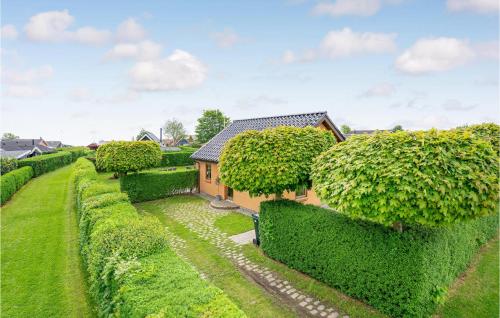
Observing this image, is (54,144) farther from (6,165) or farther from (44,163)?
(6,165)

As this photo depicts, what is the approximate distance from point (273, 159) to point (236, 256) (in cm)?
408

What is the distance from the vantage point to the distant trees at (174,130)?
315ft

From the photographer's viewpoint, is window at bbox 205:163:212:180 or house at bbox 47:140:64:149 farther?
house at bbox 47:140:64:149

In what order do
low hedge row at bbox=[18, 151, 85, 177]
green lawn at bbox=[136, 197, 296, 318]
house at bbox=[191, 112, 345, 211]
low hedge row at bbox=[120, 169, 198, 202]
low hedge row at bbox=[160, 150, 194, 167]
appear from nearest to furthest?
green lawn at bbox=[136, 197, 296, 318] < house at bbox=[191, 112, 345, 211] < low hedge row at bbox=[120, 169, 198, 202] < low hedge row at bbox=[18, 151, 85, 177] < low hedge row at bbox=[160, 150, 194, 167]

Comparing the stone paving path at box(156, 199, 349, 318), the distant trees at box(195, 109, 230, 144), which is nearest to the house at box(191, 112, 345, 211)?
the stone paving path at box(156, 199, 349, 318)

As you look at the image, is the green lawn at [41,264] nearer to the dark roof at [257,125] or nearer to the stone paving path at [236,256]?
the stone paving path at [236,256]

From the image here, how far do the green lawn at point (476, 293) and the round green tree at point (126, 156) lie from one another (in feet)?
57.9

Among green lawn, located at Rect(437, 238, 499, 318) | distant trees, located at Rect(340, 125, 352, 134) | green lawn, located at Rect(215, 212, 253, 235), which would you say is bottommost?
green lawn, located at Rect(437, 238, 499, 318)

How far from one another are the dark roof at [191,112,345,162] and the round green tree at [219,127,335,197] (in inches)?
228

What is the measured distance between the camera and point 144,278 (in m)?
4.38

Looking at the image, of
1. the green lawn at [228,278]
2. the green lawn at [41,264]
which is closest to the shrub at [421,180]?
the green lawn at [228,278]

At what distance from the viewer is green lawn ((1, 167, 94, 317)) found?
6703 mm

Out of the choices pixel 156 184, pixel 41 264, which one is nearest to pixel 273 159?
pixel 41 264

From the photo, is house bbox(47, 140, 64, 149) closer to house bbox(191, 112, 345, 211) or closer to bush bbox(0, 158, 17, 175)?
bush bbox(0, 158, 17, 175)
